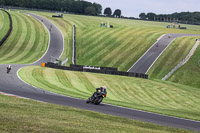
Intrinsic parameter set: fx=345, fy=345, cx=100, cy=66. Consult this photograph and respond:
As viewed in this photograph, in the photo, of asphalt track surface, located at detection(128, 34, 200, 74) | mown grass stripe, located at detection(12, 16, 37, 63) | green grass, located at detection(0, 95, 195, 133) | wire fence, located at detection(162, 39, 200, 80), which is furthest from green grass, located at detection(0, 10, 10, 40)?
green grass, located at detection(0, 95, 195, 133)

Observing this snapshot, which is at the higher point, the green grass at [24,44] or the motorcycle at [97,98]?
the motorcycle at [97,98]

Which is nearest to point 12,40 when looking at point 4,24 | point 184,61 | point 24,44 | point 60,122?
point 24,44

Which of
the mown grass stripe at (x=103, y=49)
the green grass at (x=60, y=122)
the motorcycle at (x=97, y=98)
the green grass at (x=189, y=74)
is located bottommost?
the green grass at (x=189, y=74)

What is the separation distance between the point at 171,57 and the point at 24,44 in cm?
3607

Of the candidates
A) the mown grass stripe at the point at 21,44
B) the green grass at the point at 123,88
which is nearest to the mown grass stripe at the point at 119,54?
the mown grass stripe at the point at 21,44

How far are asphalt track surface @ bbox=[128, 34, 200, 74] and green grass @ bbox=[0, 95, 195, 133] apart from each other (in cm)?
5006

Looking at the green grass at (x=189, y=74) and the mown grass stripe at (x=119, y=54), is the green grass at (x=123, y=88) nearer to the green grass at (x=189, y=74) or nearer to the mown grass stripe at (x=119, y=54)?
the green grass at (x=189, y=74)

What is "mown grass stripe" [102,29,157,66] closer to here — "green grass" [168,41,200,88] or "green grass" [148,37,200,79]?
"green grass" [148,37,200,79]

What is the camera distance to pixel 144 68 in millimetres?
70062

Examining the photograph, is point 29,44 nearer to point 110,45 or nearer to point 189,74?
point 110,45

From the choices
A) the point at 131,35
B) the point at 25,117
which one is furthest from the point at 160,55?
the point at 25,117

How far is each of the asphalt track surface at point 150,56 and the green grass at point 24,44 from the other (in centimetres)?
2262

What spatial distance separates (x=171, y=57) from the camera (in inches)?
3004

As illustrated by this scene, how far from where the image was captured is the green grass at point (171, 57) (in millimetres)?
67694
